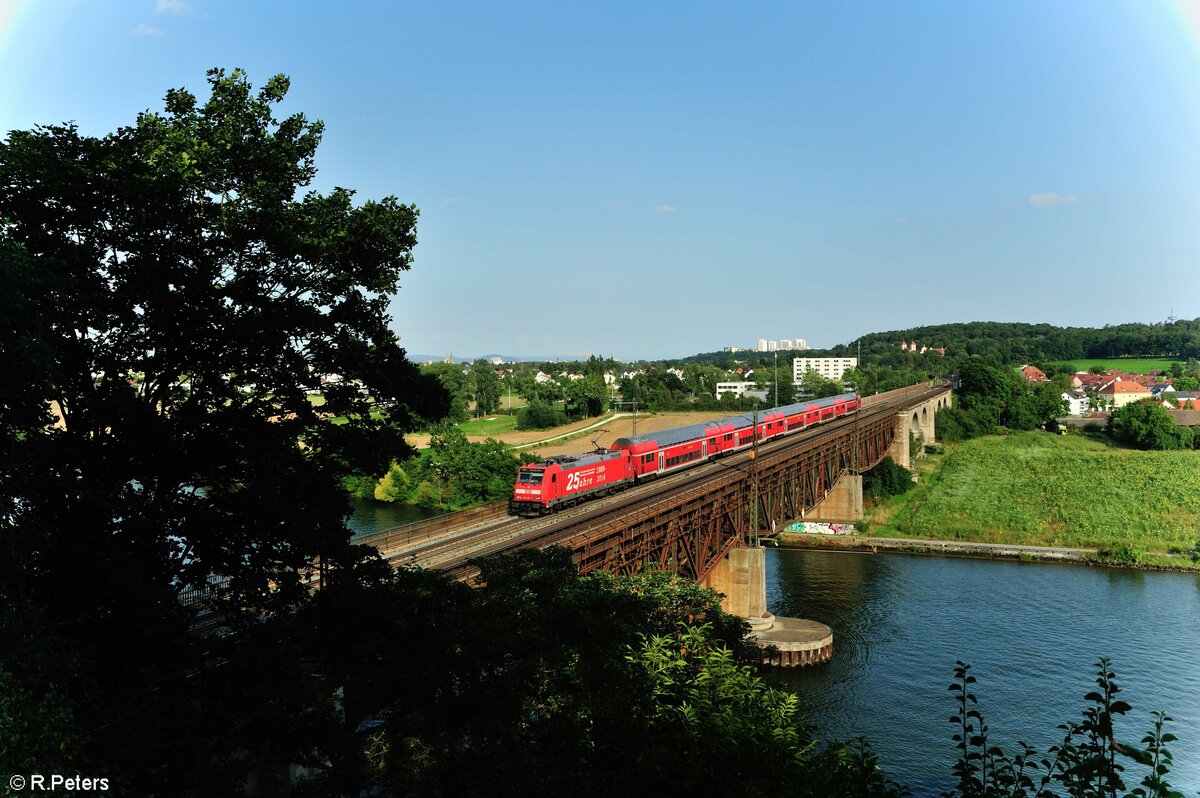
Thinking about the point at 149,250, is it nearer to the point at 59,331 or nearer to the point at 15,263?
the point at 59,331

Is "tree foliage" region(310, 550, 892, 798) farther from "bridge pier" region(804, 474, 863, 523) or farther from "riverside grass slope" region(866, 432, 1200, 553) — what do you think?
"riverside grass slope" region(866, 432, 1200, 553)

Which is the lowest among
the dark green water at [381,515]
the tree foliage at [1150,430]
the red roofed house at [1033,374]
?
the dark green water at [381,515]

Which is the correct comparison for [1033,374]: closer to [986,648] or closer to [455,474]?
[455,474]

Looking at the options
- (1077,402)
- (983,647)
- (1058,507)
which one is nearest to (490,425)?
(1058,507)

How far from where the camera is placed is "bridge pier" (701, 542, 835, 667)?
42906mm

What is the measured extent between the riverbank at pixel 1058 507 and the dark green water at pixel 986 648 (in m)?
4.28

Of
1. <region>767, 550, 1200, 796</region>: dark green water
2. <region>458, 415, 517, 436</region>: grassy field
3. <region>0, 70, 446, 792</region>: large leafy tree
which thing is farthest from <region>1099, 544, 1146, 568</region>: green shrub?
<region>458, 415, 517, 436</region>: grassy field

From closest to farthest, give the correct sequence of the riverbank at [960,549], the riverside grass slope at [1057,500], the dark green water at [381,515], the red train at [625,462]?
the red train at [625,462]
the riverbank at [960,549]
the riverside grass slope at [1057,500]
the dark green water at [381,515]

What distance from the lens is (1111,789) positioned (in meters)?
7.03

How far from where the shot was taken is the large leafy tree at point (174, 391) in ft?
42.8

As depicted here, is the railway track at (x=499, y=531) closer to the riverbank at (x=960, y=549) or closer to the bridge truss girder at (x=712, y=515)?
the bridge truss girder at (x=712, y=515)

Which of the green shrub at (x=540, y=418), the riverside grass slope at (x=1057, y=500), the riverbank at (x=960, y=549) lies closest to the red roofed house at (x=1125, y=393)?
the riverside grass slope at (x=1057, y=500)

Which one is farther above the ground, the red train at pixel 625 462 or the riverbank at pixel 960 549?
the red train at pixel 625 462

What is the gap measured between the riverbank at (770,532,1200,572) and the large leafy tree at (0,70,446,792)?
57.3 metres
